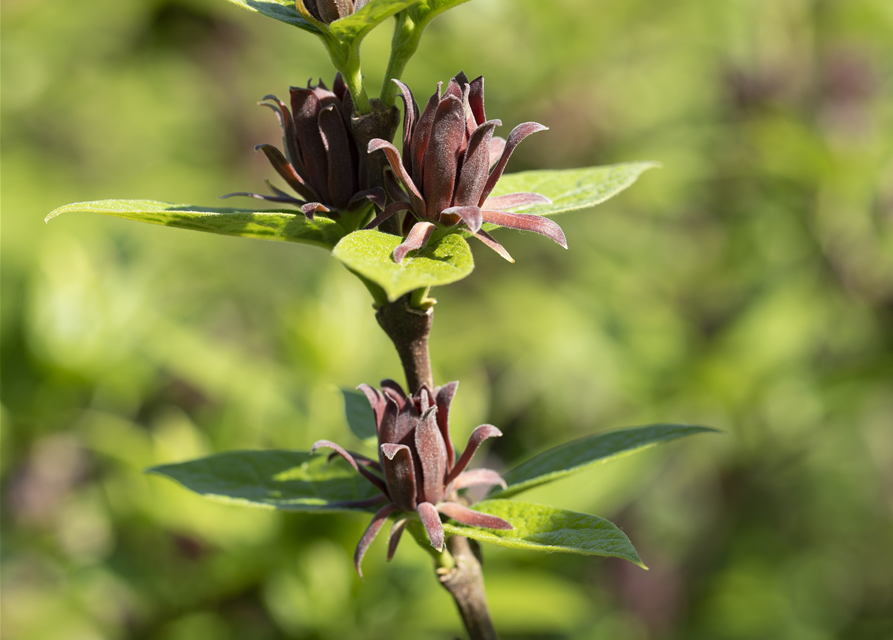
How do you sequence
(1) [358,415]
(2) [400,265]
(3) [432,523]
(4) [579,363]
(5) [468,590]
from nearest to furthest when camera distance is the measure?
(2) [400,265] < (3) [432,523] < (5) [468,590] < (1) [358,415] < (4) [579,363]

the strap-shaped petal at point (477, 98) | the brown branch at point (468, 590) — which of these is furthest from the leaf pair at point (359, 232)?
the brown branch at point (468, 590)

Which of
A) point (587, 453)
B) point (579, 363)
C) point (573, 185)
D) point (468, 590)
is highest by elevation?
point (573, 185)

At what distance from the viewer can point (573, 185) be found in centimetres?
91

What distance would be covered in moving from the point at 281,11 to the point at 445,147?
212 millimetres

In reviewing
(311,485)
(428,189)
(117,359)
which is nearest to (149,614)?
(117,359)

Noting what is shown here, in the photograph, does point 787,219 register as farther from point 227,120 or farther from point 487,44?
point 227,120

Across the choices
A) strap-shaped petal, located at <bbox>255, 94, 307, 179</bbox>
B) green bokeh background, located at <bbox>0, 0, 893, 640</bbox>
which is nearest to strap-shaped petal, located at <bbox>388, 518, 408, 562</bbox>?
strap-shaped petal, located at <bbox>255, 94, 307, 179</bbox>

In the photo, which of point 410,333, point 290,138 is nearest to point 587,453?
point 410,333

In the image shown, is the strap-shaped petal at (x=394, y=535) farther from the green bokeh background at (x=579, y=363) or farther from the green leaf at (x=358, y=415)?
the green bokeh background at (x=579, y=363)

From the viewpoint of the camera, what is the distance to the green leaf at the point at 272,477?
85cm

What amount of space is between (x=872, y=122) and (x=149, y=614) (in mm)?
2375

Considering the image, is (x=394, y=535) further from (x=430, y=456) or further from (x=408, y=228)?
(x=408, y=228)

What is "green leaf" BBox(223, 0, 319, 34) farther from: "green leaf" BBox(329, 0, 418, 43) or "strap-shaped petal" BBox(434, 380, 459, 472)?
"strap-shaped petal" BBox(434, 380, 459, 472)

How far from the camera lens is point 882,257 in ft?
7.39
